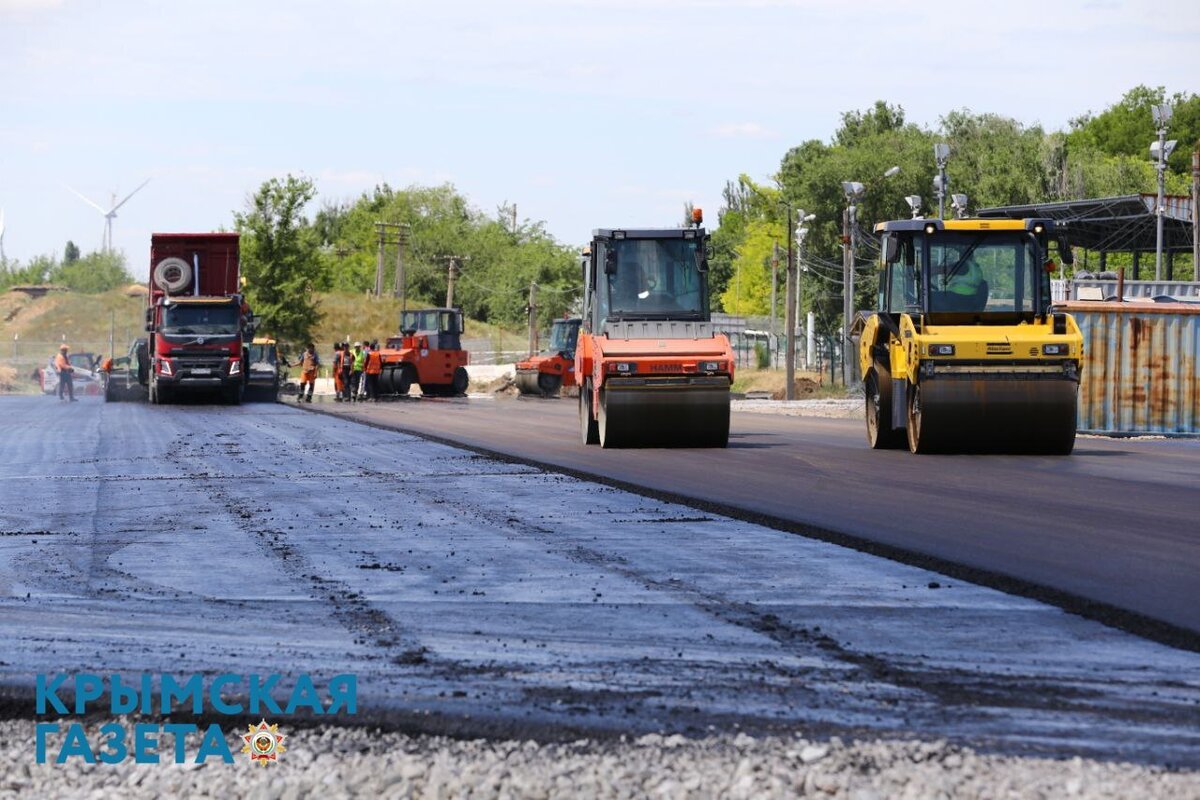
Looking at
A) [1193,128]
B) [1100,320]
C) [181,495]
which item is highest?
[1193,128]

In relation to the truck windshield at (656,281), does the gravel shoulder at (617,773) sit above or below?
below

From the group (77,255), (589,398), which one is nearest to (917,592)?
(589,398)

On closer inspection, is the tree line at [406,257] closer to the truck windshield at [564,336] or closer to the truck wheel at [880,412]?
the truck windshield at [564,336]

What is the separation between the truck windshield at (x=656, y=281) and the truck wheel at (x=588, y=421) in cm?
150

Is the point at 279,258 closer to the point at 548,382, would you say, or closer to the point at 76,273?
the point at 548,382

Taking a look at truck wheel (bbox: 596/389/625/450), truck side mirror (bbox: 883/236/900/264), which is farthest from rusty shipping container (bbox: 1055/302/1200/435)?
truck wheel (bbox: 596/389/625/450)

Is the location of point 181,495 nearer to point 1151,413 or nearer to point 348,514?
point 348,514

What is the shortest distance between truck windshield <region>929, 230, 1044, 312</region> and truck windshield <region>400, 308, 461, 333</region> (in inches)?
1270

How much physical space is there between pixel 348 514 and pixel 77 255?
18422cm

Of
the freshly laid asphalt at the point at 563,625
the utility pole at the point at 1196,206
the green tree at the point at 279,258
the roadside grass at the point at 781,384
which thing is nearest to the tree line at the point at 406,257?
the green tree at the point at 279,258

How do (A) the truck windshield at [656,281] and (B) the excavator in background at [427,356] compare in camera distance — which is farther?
(B) the excavator in background at [427,356]

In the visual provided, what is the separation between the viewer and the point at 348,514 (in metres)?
13.9

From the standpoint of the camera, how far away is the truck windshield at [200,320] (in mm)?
42281

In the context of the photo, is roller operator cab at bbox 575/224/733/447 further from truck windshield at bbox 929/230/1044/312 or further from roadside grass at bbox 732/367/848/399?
roadside grass at bbox 732/367/848/399
